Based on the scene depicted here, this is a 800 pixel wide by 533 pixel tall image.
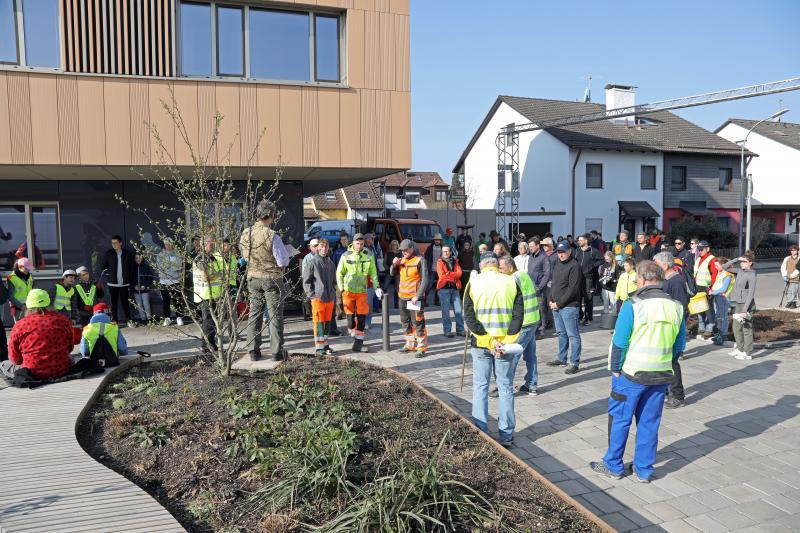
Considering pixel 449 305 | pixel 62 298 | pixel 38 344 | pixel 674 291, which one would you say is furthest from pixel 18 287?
pixel 674 291

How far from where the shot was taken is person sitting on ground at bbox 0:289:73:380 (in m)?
6.82

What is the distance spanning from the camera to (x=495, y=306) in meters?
5.69

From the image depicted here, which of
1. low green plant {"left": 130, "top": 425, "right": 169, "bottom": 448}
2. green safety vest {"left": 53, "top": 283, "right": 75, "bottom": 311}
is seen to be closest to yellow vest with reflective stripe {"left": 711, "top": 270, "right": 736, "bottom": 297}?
low green plant {"left": 130, "top": 425, "right": 169, "bottom": 448}

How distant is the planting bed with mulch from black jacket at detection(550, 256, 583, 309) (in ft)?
9.68

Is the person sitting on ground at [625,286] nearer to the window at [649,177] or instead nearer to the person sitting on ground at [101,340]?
the person sitting on ground at [101,340]

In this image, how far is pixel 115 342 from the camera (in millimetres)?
7734

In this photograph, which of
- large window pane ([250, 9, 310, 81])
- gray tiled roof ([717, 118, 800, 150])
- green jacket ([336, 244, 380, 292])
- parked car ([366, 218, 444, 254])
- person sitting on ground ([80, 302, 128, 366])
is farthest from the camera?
gray tiled roof ([717, 118, 800, 150])

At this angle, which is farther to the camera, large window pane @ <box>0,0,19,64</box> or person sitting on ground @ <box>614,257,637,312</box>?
large window pane @ <box>0,0,19,64</box>

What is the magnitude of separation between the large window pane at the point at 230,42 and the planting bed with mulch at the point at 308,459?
250 inches

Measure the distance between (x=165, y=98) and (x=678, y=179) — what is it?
35680mm

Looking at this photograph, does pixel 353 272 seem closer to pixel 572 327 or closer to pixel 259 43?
pixel 572 327

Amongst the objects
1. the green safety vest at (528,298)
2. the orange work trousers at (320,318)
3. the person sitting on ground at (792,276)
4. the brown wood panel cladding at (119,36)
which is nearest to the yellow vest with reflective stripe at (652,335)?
the green safety vest at (528,298)

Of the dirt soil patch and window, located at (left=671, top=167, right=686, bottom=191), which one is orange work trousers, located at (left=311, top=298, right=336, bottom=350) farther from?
window, located at (left=671, top=167, right=686, bottom=191)

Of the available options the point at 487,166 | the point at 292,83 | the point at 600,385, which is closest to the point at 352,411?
the point at 600,385
